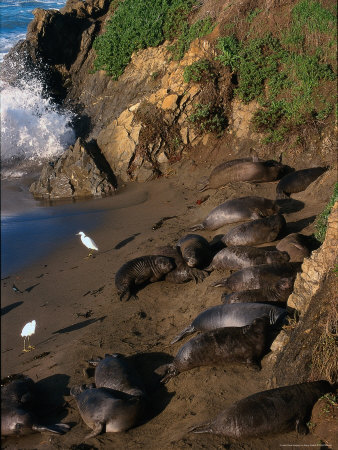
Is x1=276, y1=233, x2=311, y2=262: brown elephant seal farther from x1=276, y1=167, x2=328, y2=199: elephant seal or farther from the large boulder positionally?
the large boulder

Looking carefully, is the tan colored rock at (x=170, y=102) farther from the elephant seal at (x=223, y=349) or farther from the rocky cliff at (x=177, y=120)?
the elephant seal at (x=223, y=349)

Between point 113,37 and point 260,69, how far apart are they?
542cm

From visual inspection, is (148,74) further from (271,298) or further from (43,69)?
(271,298)

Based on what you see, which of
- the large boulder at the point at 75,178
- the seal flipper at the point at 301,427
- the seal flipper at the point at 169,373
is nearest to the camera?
the seal flipper at the point at 301,427

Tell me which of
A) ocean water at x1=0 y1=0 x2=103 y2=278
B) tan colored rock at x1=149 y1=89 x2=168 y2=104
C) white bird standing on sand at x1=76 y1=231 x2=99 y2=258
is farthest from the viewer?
tan colored rock at x1=149 y1=89 x2=168 y2=104

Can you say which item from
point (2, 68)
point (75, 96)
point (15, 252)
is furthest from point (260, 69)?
point (2, 68)

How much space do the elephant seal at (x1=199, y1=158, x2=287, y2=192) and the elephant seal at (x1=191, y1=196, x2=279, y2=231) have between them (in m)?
1.84

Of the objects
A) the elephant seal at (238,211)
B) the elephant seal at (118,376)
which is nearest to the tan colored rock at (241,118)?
the elephant seal at (238,211)

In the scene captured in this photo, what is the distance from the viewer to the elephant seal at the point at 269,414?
5.50m

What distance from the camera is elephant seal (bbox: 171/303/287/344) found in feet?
23.7

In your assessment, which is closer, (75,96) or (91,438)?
(91,438)

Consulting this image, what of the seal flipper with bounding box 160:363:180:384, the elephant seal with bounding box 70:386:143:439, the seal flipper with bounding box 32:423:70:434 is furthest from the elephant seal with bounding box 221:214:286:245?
the seal flipper with bounding box 32:423:70:434

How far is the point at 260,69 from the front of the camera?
48.7 ft

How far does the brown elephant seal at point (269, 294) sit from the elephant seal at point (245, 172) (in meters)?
5.33
